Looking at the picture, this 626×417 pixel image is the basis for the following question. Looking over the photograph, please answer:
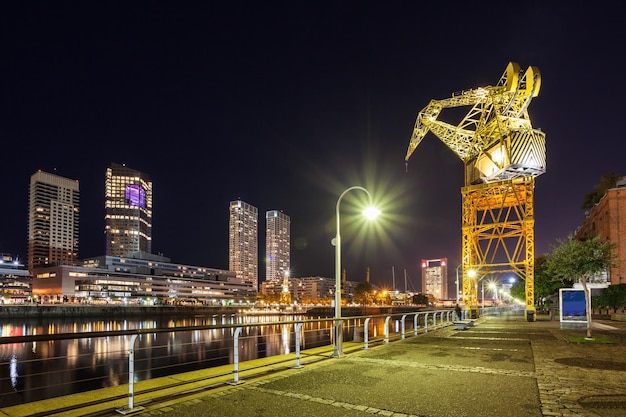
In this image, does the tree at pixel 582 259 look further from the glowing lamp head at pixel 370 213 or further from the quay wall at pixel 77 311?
the quay wall at pixel 77 311

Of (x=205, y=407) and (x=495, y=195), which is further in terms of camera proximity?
(x=495, y=195)

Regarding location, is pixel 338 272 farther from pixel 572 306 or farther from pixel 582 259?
pixel 572 306

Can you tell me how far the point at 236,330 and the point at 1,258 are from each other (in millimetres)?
213418

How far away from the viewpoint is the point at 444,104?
130 ft

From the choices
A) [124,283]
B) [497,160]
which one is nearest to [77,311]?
[124,283]

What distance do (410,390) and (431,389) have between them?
18.8 inches

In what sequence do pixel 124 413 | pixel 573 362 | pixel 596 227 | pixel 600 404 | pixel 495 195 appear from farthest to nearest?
pixel 596 227 → pixel 495 195 → pixel 573 362 → pixel 600 404 → pixel 124 413

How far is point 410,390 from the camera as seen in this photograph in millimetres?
8852

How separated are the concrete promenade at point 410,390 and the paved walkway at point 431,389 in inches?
0.7

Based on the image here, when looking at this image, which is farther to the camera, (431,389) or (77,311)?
(77,311)

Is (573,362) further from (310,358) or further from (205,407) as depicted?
(205,407)

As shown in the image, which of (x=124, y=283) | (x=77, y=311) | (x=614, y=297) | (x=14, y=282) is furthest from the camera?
(x=124, y=283)

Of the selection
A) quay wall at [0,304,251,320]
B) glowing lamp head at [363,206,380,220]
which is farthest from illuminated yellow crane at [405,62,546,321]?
quay wall at [0,304,251,320]

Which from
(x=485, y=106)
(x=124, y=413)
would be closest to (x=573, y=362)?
(x=124, y=413)
